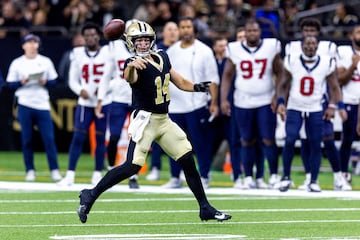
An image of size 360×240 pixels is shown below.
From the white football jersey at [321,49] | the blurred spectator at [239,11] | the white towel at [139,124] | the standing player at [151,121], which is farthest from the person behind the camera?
the blurred spectator at [239,11]

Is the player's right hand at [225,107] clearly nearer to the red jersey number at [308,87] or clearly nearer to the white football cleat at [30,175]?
the red jersey number at [308,87]

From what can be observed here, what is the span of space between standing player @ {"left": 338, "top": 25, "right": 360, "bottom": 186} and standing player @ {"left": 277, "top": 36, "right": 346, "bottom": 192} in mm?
1066

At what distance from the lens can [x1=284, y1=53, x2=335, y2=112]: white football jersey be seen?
1420cm

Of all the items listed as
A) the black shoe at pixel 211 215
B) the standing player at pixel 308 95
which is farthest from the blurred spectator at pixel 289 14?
the black shoe at pixel 211 215

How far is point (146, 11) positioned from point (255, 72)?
8804 millimetres

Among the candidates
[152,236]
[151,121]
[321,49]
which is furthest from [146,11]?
[152,236]

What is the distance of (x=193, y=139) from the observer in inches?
585

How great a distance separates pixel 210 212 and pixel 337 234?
133 cm

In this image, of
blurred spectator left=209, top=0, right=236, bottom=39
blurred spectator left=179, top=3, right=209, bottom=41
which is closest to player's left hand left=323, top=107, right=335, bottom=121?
blurred spectator left=179, top=3, right=209, bottom=41

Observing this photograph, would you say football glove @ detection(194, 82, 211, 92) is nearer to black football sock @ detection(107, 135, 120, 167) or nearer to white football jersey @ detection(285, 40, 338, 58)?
white football jersey @ detection(285, 40, 338, 58)

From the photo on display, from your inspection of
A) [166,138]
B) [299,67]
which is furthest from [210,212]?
[299,67]

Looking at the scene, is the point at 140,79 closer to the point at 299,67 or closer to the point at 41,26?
the point at 299,67

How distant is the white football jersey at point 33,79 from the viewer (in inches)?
623

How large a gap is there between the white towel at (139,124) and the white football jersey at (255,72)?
12.7ft
